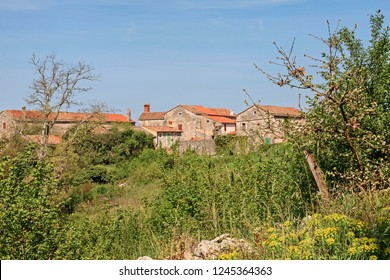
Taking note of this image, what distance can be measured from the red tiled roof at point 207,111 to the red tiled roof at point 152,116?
3.38 metres

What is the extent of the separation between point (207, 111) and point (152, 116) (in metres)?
6.75

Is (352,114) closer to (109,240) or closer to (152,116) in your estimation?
(109,240)

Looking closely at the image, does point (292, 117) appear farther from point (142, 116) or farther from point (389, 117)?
point (142, 116)

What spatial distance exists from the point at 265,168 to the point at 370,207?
294cm

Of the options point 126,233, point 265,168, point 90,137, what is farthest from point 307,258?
point 90,137

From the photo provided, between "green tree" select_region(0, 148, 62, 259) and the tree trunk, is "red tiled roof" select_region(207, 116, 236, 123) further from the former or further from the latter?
the tree trunk

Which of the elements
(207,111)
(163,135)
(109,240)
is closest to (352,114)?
(109,240)

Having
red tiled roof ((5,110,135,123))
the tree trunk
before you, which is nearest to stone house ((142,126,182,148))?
red tiled roof ((5,110,135,123))

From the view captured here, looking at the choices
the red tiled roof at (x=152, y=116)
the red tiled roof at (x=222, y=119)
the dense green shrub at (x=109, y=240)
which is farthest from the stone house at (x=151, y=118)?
the dense green shrub at (x=109, y=240)

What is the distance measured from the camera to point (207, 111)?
195ft

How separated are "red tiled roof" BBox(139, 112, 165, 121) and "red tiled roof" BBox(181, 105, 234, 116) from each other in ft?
11.1

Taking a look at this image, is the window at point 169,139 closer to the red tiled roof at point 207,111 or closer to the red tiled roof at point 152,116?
the red tiled roof at point 207,111

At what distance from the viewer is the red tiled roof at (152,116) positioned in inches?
2296

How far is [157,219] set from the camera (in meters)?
9.46
